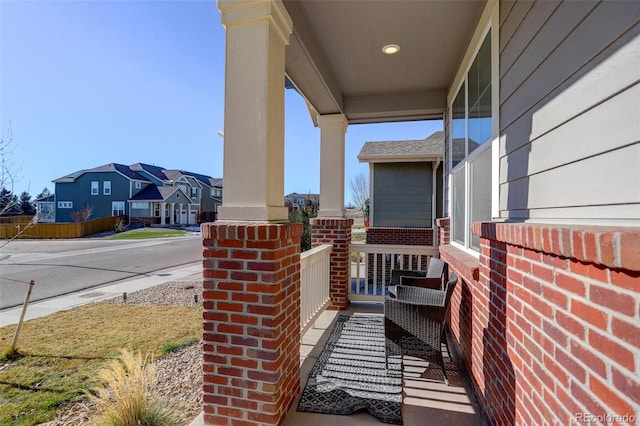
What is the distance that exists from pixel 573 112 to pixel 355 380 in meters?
2.32

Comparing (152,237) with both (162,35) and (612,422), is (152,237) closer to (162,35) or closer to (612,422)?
(162,35)

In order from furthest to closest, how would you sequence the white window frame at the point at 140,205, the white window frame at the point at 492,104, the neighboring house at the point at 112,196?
the white window frame at the point at 140,205, the neighboring house at the point at 112,196, the white window frame at the point at 492,104

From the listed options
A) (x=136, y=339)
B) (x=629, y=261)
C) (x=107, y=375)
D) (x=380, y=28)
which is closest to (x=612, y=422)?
(x=629, y=261)

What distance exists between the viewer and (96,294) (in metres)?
Result: 7.03

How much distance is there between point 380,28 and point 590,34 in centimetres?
208

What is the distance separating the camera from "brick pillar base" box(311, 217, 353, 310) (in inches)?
173

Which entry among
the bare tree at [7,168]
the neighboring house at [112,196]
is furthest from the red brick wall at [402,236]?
the neighboring house at [112,196]

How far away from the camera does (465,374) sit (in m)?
2.59

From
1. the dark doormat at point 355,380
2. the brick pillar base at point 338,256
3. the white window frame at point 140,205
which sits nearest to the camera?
the dark doormat at point 355,380

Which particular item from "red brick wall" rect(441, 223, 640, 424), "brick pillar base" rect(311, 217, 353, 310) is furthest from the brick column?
"red brick wall" rect(441, 223, 640, 424)

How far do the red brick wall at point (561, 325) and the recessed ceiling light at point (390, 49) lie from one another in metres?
2.22

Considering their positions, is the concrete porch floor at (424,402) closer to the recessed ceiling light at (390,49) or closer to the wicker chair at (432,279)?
the wicker chair at (432,279)

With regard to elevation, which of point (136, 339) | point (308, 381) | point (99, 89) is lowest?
point (136, 339)

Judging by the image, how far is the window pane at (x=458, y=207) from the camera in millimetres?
3577
